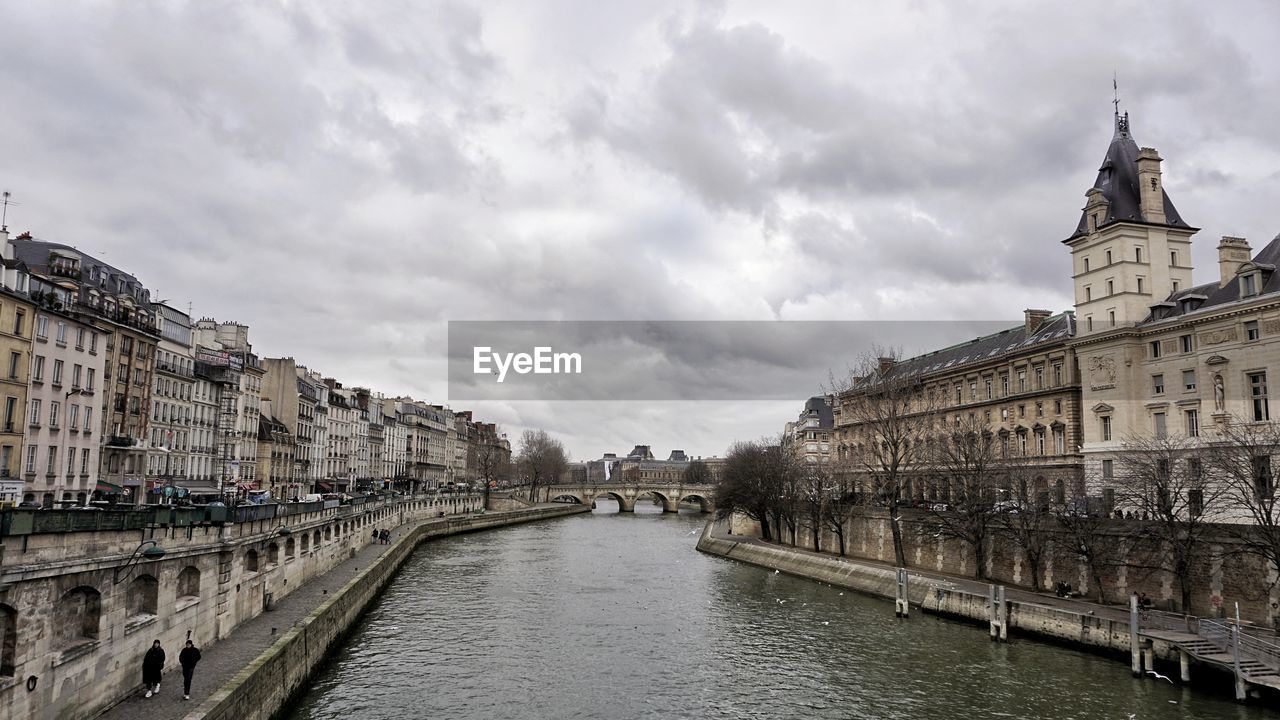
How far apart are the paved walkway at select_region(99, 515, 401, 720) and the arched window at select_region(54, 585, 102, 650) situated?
2014mm

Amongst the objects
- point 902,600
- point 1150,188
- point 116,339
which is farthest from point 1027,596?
point 116,339

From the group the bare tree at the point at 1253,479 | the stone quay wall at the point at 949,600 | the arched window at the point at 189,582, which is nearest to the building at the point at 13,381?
the arched window at the point at 189,582

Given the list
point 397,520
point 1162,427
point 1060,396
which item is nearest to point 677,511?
point 397,520

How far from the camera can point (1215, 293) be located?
48.1 meters

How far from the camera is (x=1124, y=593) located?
4031cm

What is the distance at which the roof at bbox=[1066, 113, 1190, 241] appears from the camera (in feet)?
183

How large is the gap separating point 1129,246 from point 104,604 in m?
58.4

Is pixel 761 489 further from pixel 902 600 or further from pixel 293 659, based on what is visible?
pixel 293 659

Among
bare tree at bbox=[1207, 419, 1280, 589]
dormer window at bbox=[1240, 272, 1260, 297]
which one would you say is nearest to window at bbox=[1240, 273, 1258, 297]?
dormer window at bbox=[1240, 272, 1260, 297]

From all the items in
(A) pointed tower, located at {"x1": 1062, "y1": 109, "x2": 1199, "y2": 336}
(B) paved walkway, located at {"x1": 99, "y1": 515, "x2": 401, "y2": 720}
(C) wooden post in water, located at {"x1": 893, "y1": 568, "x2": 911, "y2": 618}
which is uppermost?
(A) pointed tower, located at {"x1": 1062, "y1": 109, "x2": 1199, "y2": 336}

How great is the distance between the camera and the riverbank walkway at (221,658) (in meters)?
20.5

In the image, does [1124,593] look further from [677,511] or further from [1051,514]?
[677,511]

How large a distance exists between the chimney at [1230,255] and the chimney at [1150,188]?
6.76 metres

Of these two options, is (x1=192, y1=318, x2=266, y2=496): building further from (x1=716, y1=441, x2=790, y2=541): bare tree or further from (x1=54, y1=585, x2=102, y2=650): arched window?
(x1=54, y1=585, x2=102, y2=650): arched window
